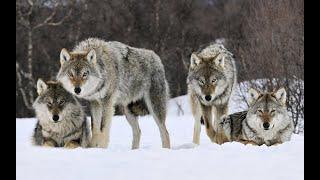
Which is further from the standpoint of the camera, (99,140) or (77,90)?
(99,140)

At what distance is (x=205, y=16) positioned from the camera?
59.8 ft

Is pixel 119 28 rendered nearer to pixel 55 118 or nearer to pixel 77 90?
pixel 77 90

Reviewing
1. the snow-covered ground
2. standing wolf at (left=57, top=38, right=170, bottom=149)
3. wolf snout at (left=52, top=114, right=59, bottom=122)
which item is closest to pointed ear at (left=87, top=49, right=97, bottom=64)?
standing wolf at (left=57, top=38, right=170, bottom=149)

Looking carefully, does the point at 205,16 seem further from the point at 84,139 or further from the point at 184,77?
the point at 84,139

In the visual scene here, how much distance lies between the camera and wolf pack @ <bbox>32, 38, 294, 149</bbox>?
633 centimetres

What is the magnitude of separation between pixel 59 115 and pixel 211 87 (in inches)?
74.1

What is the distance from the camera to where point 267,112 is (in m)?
6.21

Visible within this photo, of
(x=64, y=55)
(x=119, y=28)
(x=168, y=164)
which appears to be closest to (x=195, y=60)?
(x=64, y=55)

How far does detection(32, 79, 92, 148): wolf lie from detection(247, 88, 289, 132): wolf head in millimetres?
1828

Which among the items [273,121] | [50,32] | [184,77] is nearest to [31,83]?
[50,32]

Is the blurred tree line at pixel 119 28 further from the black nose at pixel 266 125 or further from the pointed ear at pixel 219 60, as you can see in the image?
the black nose at pixel 266 125

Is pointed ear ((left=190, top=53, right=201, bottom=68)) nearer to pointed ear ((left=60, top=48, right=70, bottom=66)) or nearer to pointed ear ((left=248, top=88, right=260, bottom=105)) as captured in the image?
pointed ear ((left=248, top=88, right=260, bottom=105))

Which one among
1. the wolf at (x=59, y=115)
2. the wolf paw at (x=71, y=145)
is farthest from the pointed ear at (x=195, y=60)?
the wolf paw at (x=71, y=145)
